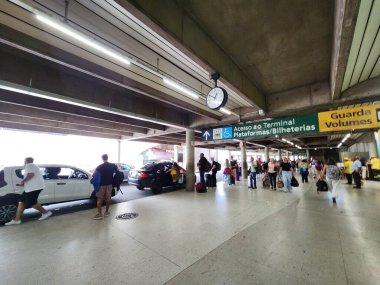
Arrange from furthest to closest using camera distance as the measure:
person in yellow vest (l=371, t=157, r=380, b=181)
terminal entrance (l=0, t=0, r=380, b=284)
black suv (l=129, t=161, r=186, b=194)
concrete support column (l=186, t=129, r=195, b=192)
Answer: person in yellow vest (l=371, t=157, r=380, b=181) → concrete support column (l=186, t=129, r=195, b=192) → black suv (l=129, t=161, r=186, b=194) → terminal entrance (l=0, t=0, r=380, b=284)

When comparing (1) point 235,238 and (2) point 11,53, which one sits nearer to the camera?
(1) point 235,238

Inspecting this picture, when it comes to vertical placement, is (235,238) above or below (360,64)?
below

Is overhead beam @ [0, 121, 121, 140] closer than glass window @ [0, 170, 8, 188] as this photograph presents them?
No

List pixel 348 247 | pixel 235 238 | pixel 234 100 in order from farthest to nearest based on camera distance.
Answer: pixel 234 100
pixel 235 238
pixel 348 247

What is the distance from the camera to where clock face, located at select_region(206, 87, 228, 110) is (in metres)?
4.51

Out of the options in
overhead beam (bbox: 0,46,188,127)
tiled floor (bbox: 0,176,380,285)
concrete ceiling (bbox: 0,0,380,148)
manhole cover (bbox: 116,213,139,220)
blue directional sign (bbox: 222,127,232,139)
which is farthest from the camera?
blue directional sign (bbox: 222,127,232,139)

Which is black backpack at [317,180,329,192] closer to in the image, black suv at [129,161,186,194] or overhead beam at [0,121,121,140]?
black suv at [129,161,186,194]

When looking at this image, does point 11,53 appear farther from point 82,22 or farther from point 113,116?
point 113,116

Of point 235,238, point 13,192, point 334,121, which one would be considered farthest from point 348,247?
point 13,192

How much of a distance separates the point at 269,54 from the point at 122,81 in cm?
386

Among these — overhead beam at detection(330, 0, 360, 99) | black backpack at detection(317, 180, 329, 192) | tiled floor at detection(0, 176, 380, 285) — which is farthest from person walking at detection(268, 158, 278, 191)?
overhead beam at detection(330, 0, 360, 99)

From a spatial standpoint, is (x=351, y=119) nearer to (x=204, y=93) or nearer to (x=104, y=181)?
(x=204, y=93)

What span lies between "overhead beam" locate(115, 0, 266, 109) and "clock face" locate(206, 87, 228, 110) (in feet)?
0.97

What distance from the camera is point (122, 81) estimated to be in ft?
15.9
